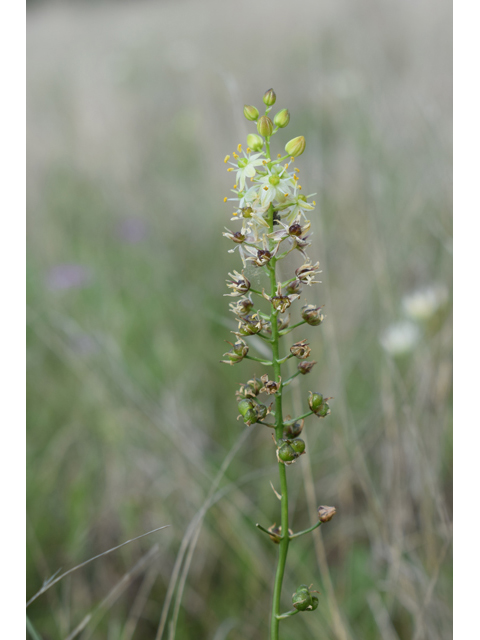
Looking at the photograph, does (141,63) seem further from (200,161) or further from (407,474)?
(407,474)

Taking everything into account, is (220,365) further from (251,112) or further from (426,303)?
(251,112)

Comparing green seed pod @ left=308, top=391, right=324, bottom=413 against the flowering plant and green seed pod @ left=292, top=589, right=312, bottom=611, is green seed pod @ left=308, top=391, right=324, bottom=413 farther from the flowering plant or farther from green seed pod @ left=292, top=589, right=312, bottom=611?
green seed pod @ left=292, top=589, right=312, bottom=611

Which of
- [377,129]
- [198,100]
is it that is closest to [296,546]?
[377,129]

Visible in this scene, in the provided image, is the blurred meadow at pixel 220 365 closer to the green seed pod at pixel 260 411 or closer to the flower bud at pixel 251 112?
the green seed pod at pixel 260 411

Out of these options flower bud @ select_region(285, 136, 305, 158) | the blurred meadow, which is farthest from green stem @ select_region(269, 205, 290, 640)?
the blurred meadow

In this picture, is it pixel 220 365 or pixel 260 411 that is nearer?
pixel 260 411

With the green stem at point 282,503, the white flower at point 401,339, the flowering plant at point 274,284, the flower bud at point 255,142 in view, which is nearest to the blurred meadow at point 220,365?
the white flower at point 401,339

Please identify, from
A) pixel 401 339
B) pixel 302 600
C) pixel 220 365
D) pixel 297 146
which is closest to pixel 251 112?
pixel 297 146
